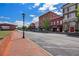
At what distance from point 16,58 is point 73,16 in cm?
3138

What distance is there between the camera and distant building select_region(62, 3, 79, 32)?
38.5 metres

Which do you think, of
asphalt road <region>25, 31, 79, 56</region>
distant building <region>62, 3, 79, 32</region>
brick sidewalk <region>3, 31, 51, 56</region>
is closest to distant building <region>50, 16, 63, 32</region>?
distant building <region>62, 3, 79, 32</region>

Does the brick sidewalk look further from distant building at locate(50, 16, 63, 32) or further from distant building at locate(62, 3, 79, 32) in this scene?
distant building at locate(50, 16, 63, 32)

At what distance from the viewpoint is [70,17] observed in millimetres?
41719

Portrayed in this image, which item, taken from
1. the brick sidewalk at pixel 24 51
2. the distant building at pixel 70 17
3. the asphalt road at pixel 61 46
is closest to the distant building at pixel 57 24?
the distant building at pixel 70 17

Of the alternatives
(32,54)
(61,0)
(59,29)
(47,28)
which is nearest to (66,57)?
(32,54)

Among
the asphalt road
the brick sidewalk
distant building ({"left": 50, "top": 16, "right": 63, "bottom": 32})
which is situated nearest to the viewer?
the brick sidewalk

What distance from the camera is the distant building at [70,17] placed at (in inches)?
1516

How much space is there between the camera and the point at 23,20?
21.5 m

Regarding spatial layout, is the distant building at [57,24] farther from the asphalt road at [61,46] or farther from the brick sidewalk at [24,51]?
the brick sidewalk at [24,51]

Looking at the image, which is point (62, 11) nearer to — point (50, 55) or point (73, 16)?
point (73, 16)

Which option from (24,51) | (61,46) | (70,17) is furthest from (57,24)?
(24,51)

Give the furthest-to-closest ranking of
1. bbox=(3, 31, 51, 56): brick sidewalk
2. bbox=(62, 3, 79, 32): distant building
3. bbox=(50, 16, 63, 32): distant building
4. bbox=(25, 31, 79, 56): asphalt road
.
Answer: bbox=(50, 16, 63, 32): distant building → bbox=(62, 3, 79, 32): distant building → bbox=(25, 31, 79, 56): asphalt road → bbox=(3, 31, 51, 56): brick sidewalk

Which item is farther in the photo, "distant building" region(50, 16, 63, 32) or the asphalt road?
"distant building" region(50, 16, 63, 32)
